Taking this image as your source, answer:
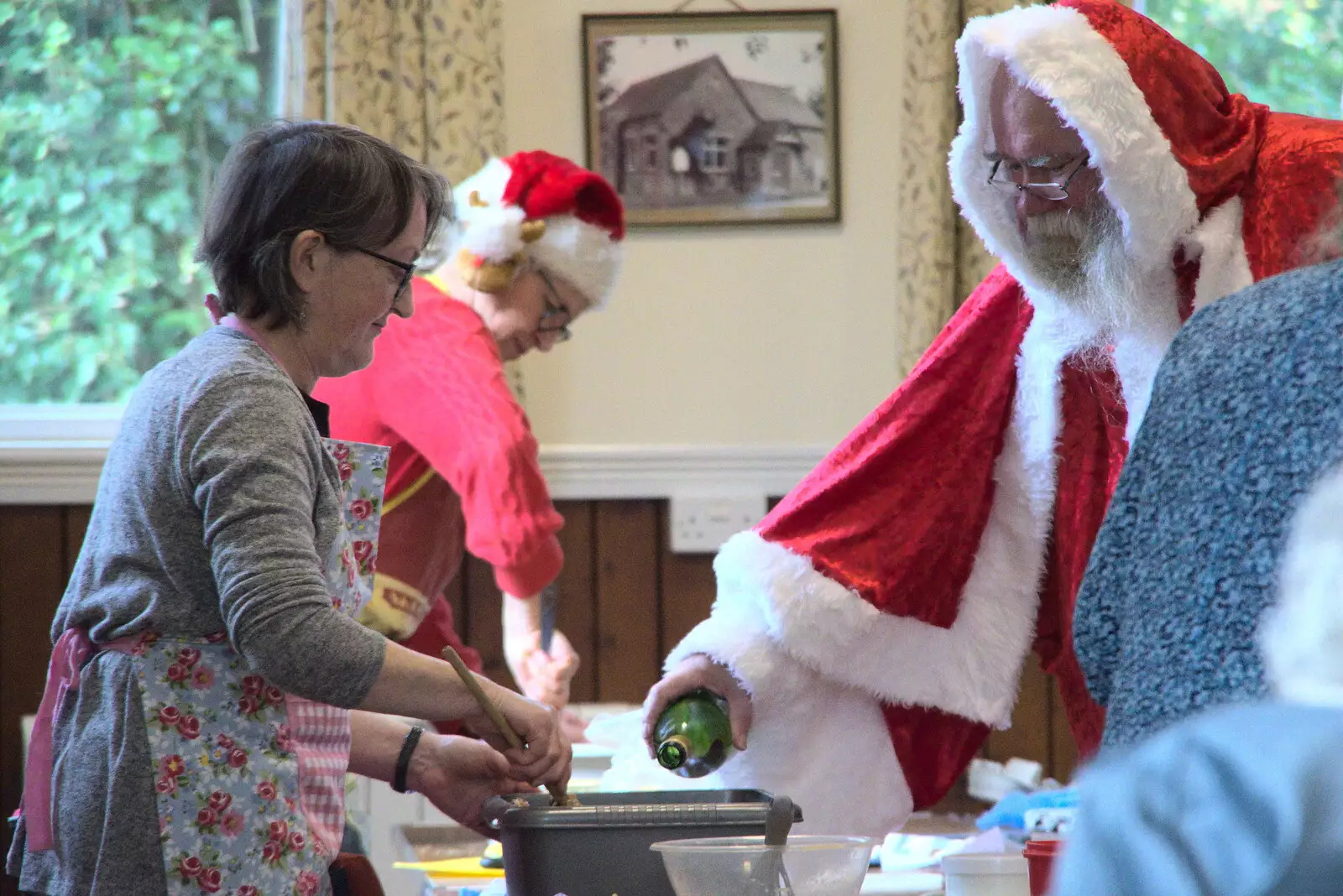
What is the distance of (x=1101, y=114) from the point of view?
1432mm

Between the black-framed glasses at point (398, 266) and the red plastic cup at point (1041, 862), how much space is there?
70 cm

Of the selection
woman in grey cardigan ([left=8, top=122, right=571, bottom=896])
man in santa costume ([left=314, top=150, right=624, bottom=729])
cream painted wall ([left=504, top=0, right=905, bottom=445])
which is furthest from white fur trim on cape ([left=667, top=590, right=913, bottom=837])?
cream painted wall ([left=504, top=0, right=905, bottom=445])

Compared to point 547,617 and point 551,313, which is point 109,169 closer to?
point 551,313

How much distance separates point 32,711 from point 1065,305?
2.44m

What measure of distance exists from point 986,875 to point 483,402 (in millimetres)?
1282

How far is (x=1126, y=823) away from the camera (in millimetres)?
296

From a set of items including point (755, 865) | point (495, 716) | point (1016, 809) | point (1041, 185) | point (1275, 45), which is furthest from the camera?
point (1275, 45)

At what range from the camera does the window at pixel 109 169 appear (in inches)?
129

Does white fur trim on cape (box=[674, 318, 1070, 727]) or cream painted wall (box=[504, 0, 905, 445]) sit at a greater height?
cream painted wall (box=[504, 0, 905, 445])

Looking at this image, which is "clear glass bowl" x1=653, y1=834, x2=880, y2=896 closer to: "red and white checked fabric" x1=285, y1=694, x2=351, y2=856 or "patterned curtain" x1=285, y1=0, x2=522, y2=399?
"red and white checked fabric" x1=285, y1=694, x2=351, y2=856

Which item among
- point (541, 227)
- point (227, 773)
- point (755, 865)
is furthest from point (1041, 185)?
point (541, 227)

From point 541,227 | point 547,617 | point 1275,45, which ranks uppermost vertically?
point 1275,45

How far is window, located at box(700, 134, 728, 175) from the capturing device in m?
3.27

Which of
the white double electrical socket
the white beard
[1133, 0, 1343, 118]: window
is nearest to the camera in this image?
the white beard
